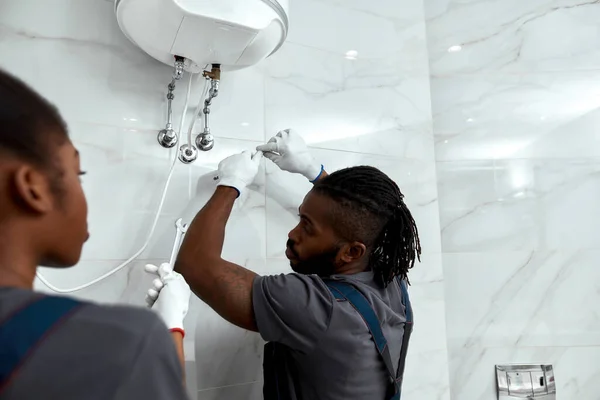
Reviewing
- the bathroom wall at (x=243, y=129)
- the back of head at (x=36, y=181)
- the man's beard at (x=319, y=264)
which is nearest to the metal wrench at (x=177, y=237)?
the bathroom wall at (x=243, y=129)

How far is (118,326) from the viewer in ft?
1.49

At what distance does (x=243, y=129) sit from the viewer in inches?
55.9

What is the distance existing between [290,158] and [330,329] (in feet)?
1.68

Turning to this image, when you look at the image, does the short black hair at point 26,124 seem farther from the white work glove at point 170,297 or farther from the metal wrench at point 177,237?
the metal wrench at point 177,237

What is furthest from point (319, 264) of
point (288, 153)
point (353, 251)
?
point (288, 153)

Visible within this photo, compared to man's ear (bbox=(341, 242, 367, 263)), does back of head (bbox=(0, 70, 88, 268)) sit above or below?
above

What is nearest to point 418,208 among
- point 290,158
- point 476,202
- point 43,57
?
point 476,202

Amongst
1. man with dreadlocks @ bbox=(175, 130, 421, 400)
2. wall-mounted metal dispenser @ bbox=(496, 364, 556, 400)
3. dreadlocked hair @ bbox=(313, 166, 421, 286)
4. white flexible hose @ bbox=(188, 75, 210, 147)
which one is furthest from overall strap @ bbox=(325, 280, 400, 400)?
wall-mounted metal dispenser @ bbox=(496, 364, 556, 400)

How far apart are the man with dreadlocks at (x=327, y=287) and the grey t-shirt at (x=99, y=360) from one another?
21.0 inches

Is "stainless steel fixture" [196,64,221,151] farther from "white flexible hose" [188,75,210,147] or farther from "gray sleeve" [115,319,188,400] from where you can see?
"gray sleeve" [115,319,188,400]

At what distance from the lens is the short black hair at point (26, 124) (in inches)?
19.4

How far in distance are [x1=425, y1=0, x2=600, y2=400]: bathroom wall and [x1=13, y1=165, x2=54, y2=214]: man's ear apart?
1.46m

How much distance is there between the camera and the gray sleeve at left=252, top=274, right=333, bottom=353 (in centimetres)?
100

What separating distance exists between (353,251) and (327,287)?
143 millimetres
